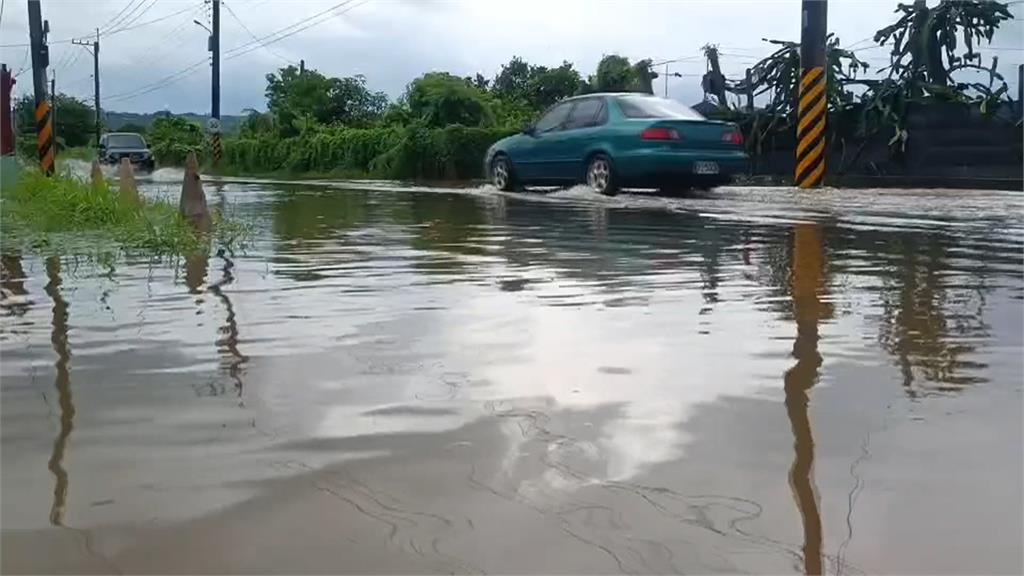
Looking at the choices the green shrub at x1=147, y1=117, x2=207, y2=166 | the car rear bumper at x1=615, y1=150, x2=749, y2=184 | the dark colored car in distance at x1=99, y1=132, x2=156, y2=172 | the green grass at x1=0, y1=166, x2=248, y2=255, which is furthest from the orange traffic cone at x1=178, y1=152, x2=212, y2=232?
the green shrub at x1=147, y1=117, x2=207, y2=166

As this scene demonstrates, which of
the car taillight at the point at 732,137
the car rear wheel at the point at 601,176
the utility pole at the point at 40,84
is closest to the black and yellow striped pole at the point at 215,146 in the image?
the utility pole at the point at 40,84

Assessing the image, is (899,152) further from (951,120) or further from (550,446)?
(550,446)

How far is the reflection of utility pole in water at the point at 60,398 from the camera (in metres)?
2.45

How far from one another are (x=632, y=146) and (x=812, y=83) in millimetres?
2929

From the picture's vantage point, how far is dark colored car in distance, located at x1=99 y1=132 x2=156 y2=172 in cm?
3662

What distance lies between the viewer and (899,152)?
18.2m

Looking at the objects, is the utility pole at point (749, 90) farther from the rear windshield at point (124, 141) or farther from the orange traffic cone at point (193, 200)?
the rear windshield at point (124, 141)

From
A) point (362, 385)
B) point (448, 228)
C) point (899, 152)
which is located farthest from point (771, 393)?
point (899, 152)

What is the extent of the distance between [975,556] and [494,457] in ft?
3.49

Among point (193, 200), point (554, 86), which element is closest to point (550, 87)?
point (554, 86)

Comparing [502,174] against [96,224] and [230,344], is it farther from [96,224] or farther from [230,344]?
[230,344]

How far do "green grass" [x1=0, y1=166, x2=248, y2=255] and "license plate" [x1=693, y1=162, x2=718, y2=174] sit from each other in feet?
17.7

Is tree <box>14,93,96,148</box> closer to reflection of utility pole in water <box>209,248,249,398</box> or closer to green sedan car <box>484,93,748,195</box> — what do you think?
green sedan car <box>484,93,748,195</box>

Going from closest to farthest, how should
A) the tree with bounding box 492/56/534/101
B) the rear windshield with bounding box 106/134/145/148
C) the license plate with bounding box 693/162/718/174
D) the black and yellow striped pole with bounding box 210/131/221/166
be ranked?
the license plate with bounding box 693/162/718/174, the rear windshield with bounding box 106/134/145/148, the black and yellow striped pole with bounding box 210/131/221/166, the tree with bounding box 492/56/534/101
